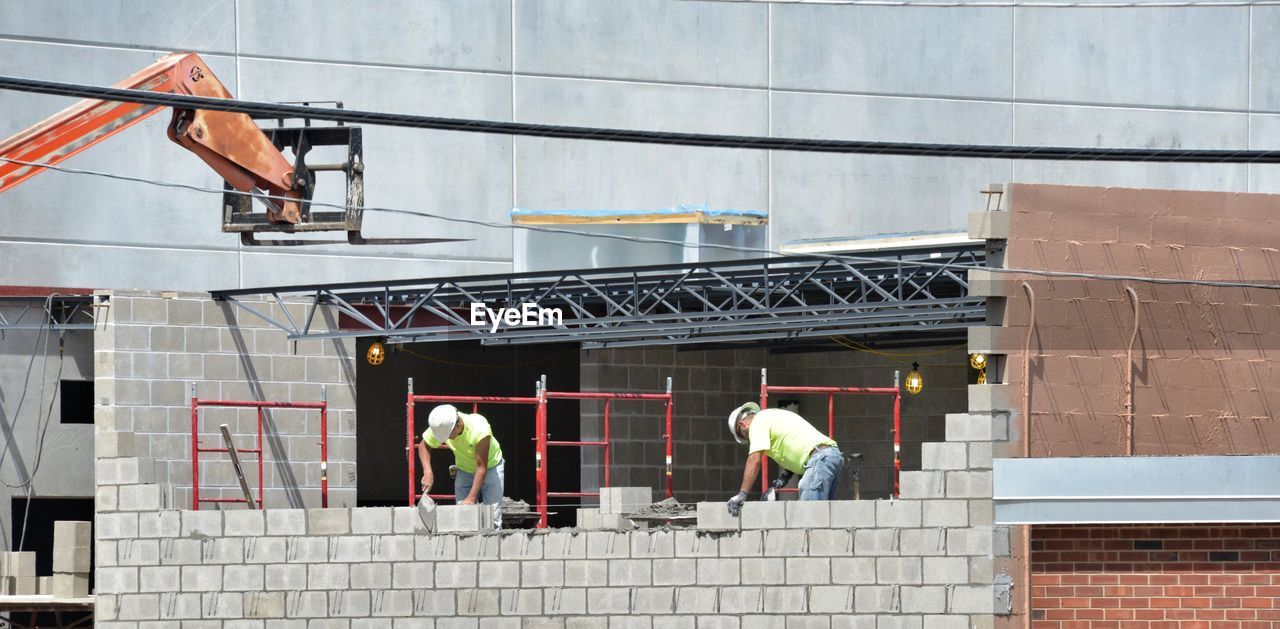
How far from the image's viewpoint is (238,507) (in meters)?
21.0

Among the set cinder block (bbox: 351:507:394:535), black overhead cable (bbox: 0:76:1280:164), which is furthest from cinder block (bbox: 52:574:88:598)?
black overhead cable (bbox: 0:76:1280:164)

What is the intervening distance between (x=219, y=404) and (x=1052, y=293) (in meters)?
8.98

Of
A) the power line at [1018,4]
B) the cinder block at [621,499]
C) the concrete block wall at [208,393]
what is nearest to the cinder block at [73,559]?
the concrete block wall at [208,393]

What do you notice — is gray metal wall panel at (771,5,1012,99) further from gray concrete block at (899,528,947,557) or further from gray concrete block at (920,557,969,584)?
gray concrete block at (920,557,969,584)

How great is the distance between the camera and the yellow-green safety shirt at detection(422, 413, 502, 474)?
17531mm

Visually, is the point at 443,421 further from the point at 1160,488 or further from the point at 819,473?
the point at 1160,488

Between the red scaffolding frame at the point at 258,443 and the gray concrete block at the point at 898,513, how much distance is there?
21.6 feet

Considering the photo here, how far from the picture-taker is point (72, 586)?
19484 millimetres

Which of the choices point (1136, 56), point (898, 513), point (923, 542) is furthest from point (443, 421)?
point (1136, 56)

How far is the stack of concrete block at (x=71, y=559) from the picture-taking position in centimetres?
1950

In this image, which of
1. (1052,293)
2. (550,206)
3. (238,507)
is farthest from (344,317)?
(1052,293)

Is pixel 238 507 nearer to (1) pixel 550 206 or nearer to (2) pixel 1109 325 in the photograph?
(1) pixel 550 206

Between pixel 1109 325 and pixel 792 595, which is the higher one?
pixel 1109 325

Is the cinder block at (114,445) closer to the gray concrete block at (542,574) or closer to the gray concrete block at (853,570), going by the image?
the gray concrete block at (542,574)
